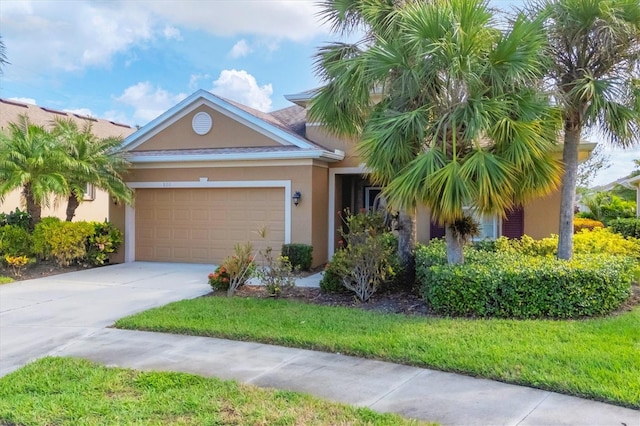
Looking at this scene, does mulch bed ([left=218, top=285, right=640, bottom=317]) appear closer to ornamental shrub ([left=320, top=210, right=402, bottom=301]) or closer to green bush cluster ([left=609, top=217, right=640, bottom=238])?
ornamental shrub ([left=320, top=210, right=402, bottom=301])

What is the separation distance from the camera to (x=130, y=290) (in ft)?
32.7

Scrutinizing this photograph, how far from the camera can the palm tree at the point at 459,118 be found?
6.88 m

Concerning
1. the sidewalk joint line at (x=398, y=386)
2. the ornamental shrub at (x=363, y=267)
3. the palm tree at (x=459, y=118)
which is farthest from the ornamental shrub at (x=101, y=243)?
the sidewalk joint line at (x=398, y=386)

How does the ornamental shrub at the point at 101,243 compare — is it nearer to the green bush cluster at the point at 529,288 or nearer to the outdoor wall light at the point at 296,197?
the outdoor wall light at the point at 296,197

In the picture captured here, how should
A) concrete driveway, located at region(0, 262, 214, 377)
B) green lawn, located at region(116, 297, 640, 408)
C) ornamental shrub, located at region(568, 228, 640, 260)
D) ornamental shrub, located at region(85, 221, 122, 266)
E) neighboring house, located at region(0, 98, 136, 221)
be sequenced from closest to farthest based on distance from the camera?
green lawn, located at region(116, 297, 640, 408)
concrete driveway, located at region(0, 262, 214, 377)
ornamental shrub, located at region(568, 228, 640, 260)
ornamental shrub, located at region(85, 221, 122, 266)
neighboring house, located at region(0, 98, 136, 221)

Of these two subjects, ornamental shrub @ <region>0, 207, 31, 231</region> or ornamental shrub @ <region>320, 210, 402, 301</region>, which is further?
ornamental shrub @ <region>0, 207, 31, 231</region>

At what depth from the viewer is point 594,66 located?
8.32 meters

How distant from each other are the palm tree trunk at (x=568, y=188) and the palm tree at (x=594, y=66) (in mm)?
16

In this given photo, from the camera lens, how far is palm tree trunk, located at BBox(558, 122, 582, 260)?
28.1 ft

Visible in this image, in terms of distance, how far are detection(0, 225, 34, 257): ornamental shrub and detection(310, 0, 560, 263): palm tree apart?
9752 mm

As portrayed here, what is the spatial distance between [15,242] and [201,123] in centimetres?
582

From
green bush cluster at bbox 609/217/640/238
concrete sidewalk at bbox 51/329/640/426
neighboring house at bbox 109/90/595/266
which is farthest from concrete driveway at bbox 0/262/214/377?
green bush cluster at bbox 609/217/640/238

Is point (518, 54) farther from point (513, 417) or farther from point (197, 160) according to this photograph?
point (197, 160)

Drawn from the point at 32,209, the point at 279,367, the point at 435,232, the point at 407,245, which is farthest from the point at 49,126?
the point at 279,367
